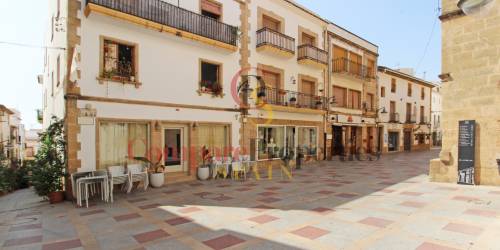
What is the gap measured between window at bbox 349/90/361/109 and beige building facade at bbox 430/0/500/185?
29.2ft

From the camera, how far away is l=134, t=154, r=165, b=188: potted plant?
25.5ft

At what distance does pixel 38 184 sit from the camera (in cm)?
630

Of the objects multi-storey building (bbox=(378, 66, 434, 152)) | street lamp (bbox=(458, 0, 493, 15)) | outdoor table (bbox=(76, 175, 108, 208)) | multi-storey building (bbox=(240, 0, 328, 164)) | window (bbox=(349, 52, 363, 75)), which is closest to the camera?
street lamp (bbox=(458, 0, 493, 15))

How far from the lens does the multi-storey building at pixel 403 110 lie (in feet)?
65.3

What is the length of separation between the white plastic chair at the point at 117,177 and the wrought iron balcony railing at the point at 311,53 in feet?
30.9

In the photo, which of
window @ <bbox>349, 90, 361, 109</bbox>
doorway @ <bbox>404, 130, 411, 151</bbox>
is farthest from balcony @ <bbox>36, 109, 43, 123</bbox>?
doorway @ <bbox>404, 130, 411, 151</bbox>

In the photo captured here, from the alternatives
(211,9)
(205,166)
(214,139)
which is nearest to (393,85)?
(211,9)

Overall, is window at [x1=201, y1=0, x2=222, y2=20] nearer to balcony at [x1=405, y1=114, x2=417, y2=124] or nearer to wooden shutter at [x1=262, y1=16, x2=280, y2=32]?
wooden shutter at [x1=262, y1=16, x2=280, y2=32]

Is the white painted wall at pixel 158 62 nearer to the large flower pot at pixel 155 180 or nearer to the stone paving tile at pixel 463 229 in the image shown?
the large flower pot at pixel 155 180

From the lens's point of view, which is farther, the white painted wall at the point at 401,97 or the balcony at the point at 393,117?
the balcony at the point at 393,117

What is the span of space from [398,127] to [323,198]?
18425mm

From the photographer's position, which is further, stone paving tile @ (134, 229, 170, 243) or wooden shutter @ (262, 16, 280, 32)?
wooden shutter @ (262, 16, 280, 32)

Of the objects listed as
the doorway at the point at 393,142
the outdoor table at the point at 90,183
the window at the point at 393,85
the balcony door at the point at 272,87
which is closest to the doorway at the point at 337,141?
the balcony door at the point at 272,87

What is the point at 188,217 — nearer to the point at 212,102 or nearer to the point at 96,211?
the point at 96,211
